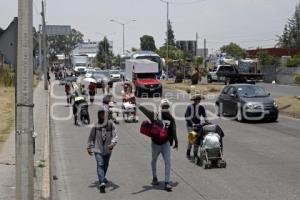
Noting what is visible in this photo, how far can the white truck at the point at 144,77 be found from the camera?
139 feet

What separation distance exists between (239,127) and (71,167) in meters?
9.67


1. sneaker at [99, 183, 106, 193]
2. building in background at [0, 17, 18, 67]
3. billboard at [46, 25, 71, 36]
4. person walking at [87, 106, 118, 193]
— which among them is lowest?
sneaker at [99, 183, 106, 193]

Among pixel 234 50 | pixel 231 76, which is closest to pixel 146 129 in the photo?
pixel 231 76

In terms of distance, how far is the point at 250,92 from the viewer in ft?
79.5

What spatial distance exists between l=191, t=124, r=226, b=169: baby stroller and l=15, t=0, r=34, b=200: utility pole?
218 inches

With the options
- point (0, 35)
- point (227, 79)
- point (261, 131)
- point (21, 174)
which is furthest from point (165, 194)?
point (227, 79)

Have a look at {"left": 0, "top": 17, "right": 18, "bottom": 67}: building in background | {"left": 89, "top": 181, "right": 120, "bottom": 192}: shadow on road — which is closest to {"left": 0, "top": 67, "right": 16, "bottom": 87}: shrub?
{"left": 89, "top": 181, "right": 120, "bottom": 192}: shadow on road

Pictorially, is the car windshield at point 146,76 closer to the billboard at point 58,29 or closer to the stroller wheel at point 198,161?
the stroller wheel at point 198,161

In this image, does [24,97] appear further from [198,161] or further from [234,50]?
[234,50]

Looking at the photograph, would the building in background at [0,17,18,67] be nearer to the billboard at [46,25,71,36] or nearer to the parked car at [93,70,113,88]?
the parked car at [93,70,113,88]

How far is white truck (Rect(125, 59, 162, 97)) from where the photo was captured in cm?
4244

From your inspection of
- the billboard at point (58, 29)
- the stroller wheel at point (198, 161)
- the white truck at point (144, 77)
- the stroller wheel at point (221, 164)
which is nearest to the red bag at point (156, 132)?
the stroller wheel at point (221, 164)

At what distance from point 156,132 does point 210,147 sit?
241cm

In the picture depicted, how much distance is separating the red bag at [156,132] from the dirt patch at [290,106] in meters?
15.5
